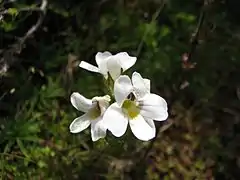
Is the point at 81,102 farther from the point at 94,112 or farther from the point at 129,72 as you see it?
the point at 129,72

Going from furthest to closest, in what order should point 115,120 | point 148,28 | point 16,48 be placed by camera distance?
point 148,28, point 16,48, point 115,120

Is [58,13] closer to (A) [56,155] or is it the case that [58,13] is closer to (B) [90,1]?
(B) [90,1]

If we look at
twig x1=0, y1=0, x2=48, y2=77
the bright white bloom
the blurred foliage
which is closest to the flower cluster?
the bright white bloom

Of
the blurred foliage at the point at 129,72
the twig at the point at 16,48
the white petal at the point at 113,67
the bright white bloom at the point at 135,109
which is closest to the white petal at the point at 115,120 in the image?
the bright white bloom at the point at 135,109

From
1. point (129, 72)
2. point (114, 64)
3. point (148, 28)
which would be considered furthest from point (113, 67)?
point (148, 28)

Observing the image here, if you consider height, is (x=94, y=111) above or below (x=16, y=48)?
above

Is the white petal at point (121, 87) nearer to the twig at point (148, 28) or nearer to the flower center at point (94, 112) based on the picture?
the flower center at point (94, 112)

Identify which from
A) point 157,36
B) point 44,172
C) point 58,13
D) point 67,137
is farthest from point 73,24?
point 44,172
